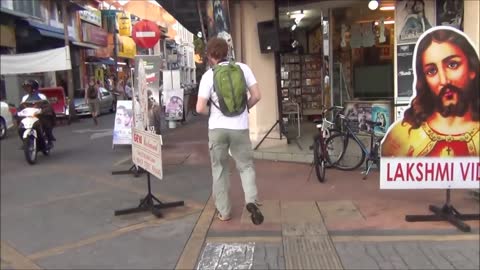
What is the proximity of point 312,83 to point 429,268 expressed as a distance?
10815 mm

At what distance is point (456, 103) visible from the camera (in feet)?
17.2

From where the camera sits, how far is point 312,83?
1472 cm

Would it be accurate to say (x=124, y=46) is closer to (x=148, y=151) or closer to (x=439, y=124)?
(x=148, y=151)

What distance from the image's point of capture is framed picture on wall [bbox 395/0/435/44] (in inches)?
328

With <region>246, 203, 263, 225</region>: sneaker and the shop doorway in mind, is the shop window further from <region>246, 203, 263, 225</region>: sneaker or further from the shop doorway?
the shop doorway

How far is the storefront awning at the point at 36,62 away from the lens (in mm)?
1571

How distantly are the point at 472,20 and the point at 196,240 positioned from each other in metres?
4.76

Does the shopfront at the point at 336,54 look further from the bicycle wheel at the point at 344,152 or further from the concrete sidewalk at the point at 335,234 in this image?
the concrete sidewalk at the point at 335,234

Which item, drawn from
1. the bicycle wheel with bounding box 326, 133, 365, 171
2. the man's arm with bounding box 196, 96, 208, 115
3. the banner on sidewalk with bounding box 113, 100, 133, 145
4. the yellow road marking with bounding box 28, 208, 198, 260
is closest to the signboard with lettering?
the yellow road marking with bounding box 28, 208, 198, 260

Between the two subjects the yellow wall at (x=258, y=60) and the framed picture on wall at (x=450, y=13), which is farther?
the yellow wall at (x=258, y=60)

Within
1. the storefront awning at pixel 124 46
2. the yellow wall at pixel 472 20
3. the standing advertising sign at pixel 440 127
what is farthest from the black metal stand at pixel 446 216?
the storefront awning at pixel 124 46

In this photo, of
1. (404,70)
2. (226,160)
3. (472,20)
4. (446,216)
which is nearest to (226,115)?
(226,160)

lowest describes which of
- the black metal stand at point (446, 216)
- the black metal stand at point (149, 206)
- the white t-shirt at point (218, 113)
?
the black metal stand at point (446, 216)

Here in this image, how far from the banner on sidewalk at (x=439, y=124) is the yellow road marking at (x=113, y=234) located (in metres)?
2.29
